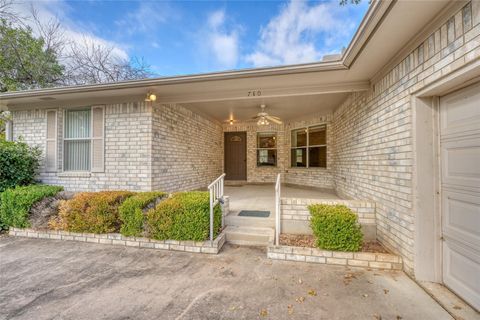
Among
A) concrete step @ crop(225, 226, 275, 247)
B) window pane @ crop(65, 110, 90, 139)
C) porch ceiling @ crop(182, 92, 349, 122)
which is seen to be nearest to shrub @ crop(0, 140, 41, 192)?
window pane @ crop(65, 110, 90, 139)

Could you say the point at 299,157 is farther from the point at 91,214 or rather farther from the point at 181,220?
the point at 91,214

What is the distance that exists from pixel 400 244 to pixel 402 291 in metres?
0.65

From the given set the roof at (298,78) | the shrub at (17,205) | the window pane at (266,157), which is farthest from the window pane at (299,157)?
the shrub at (17,205)

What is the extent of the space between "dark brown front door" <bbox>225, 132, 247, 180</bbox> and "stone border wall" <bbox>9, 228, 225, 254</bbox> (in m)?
5.46

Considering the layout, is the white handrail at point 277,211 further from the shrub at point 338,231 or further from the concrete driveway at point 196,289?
the shrub at point 338,231

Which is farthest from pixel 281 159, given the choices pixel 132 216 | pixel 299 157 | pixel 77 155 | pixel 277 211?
pixel 77 155

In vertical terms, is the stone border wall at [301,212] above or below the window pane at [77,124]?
below

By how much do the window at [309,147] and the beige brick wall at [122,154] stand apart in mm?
5109

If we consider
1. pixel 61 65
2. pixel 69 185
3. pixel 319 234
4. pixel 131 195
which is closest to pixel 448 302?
pixel 319 234

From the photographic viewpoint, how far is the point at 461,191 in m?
2.09

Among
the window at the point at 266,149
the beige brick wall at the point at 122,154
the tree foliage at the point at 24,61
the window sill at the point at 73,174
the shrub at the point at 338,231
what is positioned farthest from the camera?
the window at the point at 266,149

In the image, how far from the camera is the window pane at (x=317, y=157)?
22.0 feet

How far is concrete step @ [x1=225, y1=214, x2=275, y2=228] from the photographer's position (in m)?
3.78

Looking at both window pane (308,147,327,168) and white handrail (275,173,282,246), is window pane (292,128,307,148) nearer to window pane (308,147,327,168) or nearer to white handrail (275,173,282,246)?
window pane (308,147,327,168)
